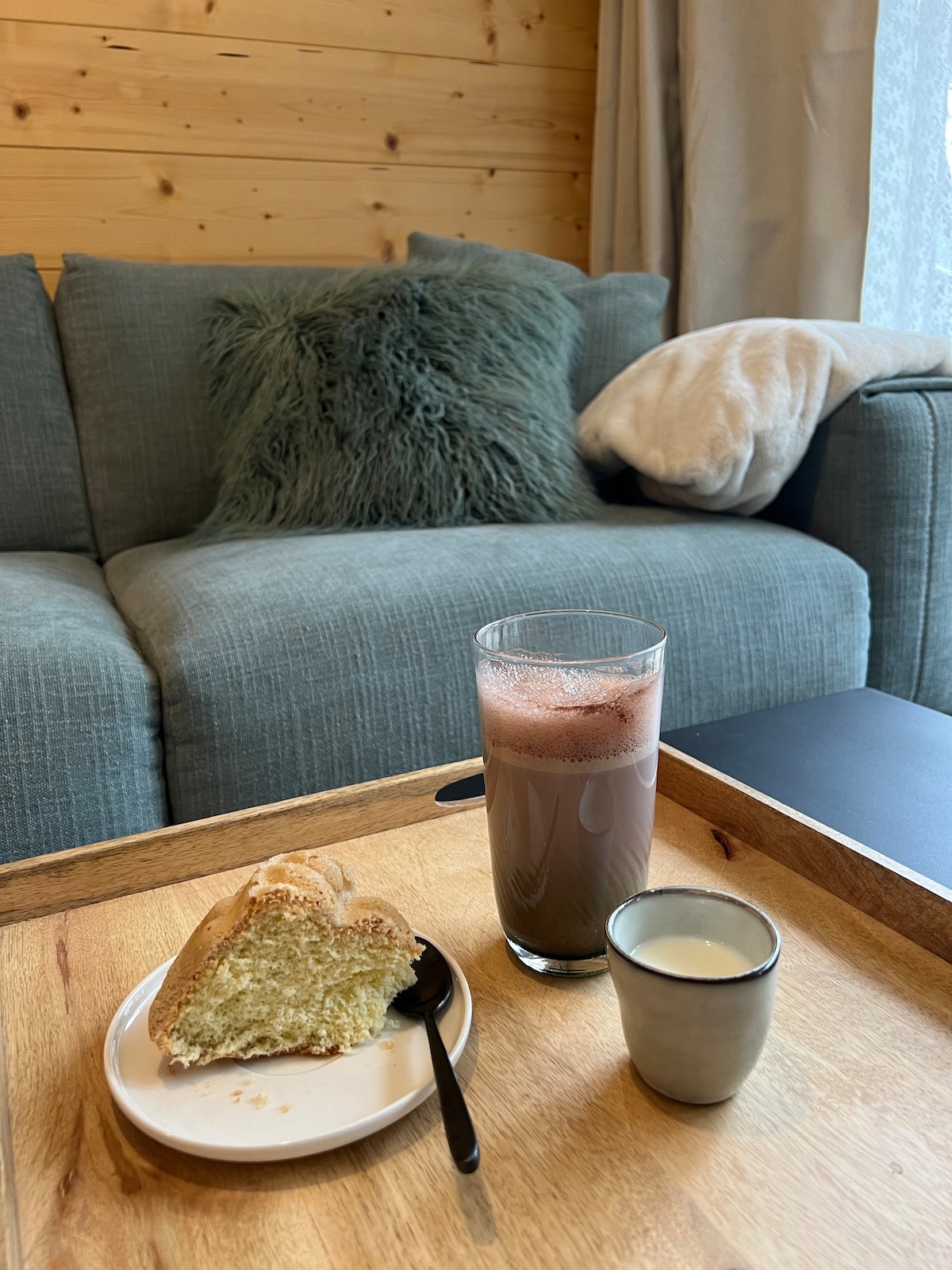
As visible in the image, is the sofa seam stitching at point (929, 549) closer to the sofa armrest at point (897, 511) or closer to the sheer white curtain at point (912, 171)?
the sofa armrest at point (897, 511)

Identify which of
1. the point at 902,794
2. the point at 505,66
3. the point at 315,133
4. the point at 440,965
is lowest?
the point at 902,794

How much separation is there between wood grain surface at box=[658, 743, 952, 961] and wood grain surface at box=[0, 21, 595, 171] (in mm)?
2162

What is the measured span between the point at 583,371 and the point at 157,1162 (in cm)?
167

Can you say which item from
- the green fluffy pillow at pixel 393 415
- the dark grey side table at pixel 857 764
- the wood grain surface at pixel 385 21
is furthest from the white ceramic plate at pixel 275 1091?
the wood grain surface at pixel 385 21

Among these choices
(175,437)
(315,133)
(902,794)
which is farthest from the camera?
(315,133)

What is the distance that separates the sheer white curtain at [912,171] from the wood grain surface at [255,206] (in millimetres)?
965

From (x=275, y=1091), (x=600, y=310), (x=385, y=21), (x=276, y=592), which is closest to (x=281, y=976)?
(x=275, y=1091)

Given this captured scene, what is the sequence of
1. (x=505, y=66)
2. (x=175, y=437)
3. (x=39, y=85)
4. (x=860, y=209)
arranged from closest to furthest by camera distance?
(x=175, y=437), (x=860, y=209), (x=39, y=85), (x=505, y=66)

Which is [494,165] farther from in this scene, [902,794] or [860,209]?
[902,794]

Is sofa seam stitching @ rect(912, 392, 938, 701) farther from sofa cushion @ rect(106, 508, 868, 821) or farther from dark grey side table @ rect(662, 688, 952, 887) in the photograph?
dark grey side table @ rect(662, 688, 952, 887)

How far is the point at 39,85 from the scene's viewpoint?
2205 mm

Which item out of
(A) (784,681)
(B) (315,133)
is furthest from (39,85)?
(A) (784,681)

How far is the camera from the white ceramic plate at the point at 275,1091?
1.41ft

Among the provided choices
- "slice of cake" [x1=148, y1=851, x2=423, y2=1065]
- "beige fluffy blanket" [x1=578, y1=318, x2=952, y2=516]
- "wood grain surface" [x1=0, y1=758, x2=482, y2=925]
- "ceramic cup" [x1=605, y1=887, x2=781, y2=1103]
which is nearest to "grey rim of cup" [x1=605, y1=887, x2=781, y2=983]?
"ceramic cup" [x1=605, y1=887, x2=781, y2=1103]
